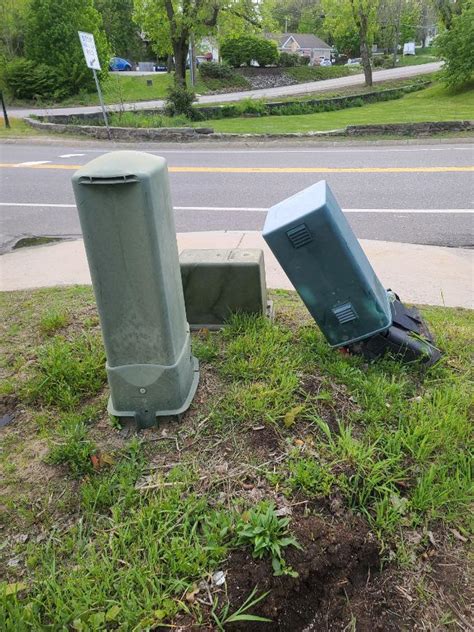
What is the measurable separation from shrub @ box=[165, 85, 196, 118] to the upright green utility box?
705 inches

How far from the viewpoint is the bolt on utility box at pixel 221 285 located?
322cm

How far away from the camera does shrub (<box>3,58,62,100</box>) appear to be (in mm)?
28031

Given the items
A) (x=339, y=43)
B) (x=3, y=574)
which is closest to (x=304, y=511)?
(x=3, y=574)

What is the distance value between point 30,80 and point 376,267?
96.2 ft

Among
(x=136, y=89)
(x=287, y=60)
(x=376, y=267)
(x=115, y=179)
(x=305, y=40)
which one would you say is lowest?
(x=376, y=267)

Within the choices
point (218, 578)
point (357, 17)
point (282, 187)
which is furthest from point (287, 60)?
point (218, 578)

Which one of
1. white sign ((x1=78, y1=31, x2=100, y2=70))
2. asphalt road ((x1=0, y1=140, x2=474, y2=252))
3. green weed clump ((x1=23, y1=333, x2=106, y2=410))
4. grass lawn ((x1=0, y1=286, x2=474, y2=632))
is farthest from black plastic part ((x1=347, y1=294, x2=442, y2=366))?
white sign ((x1=78, y1=31, x2=100, y2=70))

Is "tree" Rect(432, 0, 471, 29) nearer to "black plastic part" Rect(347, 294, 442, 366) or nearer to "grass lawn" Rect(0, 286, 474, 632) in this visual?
"black plastic part" Rect(347, 294, 442, 366)

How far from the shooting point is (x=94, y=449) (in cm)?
239

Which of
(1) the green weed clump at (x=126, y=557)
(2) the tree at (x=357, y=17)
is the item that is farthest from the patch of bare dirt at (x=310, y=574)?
(2) the tree at (x=357, y=17)

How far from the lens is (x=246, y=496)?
2.15 metres

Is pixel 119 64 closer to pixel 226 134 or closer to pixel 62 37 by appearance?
pixel 62 37

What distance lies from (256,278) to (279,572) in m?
1.82

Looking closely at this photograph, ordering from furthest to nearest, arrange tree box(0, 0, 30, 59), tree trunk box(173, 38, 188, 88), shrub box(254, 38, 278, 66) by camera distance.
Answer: shrub box(254, 38, 278, 66), tree box(0, 0, 30, 59), tree trunk box(173, 38, 188, 88)
